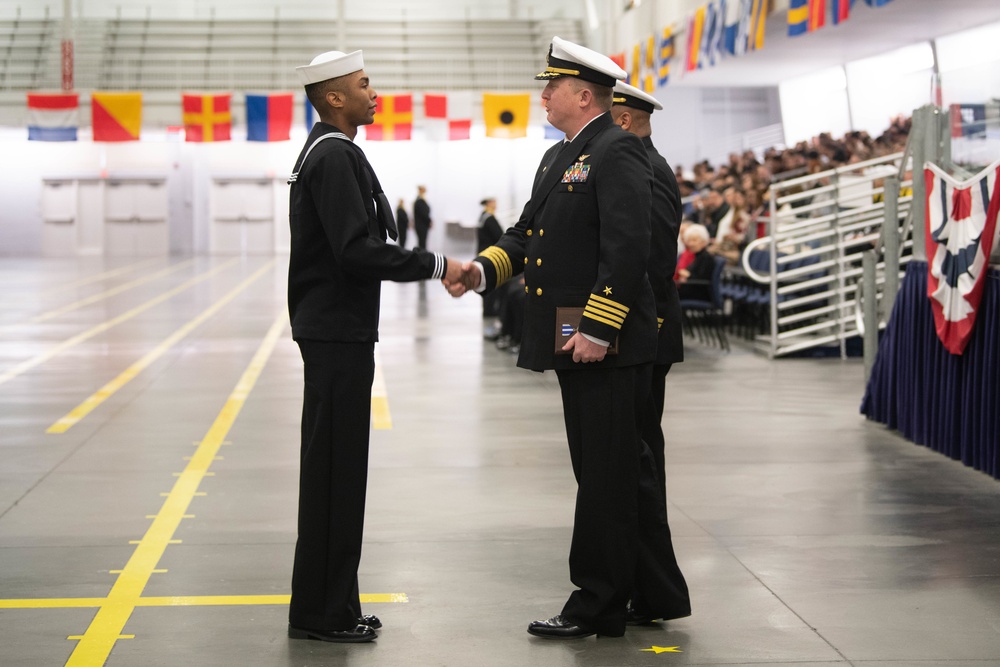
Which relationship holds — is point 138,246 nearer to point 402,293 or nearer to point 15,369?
point 402,293

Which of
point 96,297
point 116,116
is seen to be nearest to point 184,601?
point 96,297

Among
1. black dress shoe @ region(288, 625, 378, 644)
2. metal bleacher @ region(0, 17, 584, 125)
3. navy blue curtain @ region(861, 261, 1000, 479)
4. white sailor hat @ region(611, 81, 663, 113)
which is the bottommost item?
black dress shoe @ region(288, 625, 378, 644)

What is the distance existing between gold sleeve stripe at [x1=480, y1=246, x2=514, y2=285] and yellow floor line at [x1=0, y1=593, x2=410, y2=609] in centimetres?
126

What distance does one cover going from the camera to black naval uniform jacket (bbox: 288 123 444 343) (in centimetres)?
412

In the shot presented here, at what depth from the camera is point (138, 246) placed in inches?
1602

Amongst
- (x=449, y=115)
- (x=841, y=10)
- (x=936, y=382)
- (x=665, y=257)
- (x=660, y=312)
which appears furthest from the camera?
(x=449, y=115)

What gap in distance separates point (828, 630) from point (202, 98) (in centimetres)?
2951

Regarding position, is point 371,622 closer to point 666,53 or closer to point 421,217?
point 666,53

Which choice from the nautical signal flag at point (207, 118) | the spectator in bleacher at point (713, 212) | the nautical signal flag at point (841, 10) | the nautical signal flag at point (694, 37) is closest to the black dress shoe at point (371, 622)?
the spectator in bleacher at point (713, 212)

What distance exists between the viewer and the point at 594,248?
4.12m

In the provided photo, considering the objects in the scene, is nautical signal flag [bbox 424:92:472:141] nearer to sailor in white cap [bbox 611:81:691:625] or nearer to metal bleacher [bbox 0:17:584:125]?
metal bleacher [bbox 0:17:584:125]

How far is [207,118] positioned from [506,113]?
A: 7493 millimetres

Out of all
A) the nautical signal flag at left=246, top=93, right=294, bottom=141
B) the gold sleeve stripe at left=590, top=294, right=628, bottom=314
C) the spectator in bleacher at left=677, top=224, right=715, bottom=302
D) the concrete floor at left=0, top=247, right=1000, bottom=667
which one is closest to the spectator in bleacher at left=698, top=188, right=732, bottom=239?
the spectator in bleacher at left=677, top=224, right=715, bottom=302

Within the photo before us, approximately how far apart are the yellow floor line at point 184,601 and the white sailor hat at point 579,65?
2.00 meters
